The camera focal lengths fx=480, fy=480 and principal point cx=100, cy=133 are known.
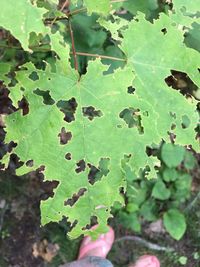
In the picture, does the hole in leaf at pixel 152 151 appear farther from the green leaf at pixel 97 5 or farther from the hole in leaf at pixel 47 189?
the green leaf at pixel 97 5

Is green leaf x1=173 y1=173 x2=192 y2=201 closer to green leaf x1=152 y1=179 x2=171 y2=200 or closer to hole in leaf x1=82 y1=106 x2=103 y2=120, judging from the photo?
green leaf x1=152 y1=179 x2=171 y2=200

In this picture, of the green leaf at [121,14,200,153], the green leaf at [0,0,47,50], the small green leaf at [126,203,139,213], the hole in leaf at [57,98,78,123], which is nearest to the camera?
the green leaf at [0,0,47,50]

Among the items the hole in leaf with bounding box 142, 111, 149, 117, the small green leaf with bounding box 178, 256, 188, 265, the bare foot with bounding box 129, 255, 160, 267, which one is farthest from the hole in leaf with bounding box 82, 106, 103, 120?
the small green leaf with bounding box 178, 256, 188, 265

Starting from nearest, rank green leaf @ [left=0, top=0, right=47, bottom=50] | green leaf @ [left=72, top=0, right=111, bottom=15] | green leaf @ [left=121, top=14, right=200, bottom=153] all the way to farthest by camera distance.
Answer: green leaf @ [left=0, top=0, right=47, bottom=50] → green leaf @ [left=72, top=0, right=111, bottom=15] → green leaf @ [left=121, top=14, right=200, bottom=153]

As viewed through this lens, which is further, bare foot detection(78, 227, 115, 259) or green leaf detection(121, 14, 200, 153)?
bare foot detection(78, 227, 115, 259)

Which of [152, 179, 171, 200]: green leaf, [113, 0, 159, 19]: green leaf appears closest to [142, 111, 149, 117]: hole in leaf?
[113, 0, 159, 19]: green leaf

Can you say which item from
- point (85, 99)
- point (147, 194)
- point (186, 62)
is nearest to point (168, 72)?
point (186, 62)

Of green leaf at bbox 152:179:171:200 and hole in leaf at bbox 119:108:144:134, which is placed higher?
hole in leaf at bbox 119:108:144:134

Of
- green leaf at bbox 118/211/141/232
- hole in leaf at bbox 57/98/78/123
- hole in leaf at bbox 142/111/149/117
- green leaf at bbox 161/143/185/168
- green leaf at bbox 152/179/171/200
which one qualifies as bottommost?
green leaf at bbox 118/211/141/232
